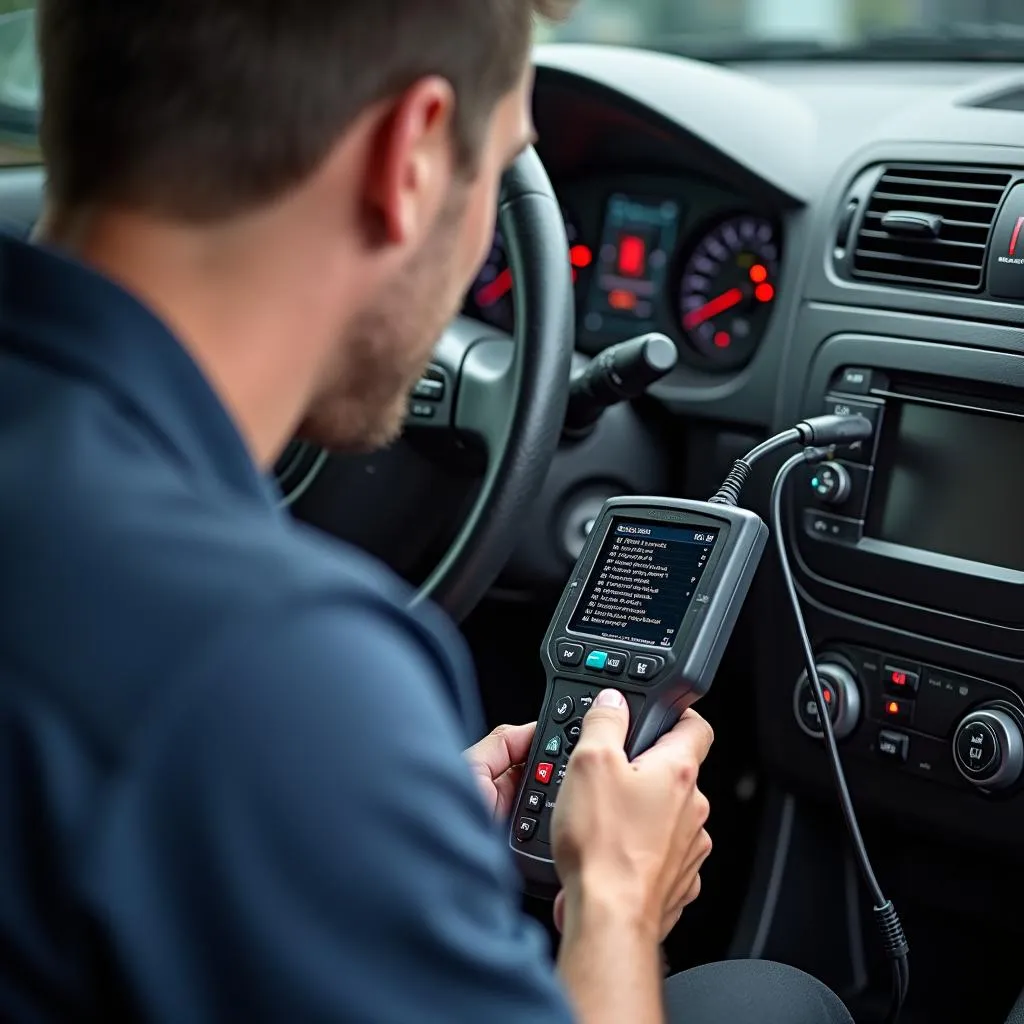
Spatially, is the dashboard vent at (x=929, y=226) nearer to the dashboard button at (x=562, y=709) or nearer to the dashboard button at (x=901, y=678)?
the dashboard button at (x=901, y=678)

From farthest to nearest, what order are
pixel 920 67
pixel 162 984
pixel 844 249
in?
pixel 920 67, pixel 844 249, pixel 162 984

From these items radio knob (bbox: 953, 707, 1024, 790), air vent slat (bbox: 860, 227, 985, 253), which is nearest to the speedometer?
air vent slat (bbox: 860, 227, 985, 253)

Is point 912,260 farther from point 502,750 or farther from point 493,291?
point 502,750

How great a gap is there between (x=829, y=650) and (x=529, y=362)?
0.53m

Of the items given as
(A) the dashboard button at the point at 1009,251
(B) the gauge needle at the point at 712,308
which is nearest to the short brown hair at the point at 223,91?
(A) the dashboard button at the point at 1009,251

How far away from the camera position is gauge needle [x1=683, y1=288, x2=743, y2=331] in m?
1.92

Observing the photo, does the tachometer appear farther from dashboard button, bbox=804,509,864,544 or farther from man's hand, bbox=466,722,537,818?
man's hand, bbox=466,722,537,818

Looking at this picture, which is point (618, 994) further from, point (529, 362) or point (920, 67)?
point (920, 67)

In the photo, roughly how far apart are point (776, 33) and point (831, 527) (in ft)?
3.20

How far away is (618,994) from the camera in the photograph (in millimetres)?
871

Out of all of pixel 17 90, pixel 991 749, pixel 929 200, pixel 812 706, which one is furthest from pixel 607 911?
pixel 17 90

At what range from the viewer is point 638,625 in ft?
4.16

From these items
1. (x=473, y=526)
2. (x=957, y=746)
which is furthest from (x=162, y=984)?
(x=957, y=746)

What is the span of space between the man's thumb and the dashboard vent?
714 millimetres
